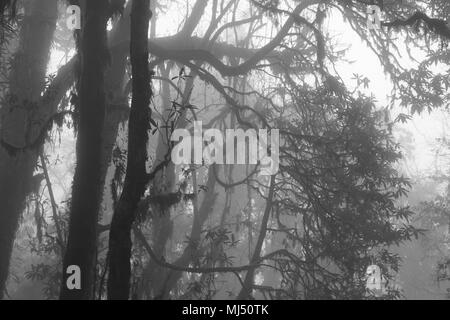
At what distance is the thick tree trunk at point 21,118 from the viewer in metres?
9.16

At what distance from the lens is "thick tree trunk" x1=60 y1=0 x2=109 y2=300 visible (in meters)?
5.24

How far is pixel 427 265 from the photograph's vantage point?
96.9ft

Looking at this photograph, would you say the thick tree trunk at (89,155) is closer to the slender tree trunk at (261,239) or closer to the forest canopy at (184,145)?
the forest canopy at (184,145)

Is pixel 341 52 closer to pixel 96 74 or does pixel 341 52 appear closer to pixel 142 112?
pixel 96 74

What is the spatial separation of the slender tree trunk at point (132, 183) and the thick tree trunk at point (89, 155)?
3.14 feet

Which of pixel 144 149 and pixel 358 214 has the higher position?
pixel 358 214

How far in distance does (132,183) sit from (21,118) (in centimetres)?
621

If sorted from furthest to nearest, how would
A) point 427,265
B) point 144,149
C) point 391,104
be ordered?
point 427,265
point 391,104
point 144,149

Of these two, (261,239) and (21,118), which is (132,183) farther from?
(21,118)
